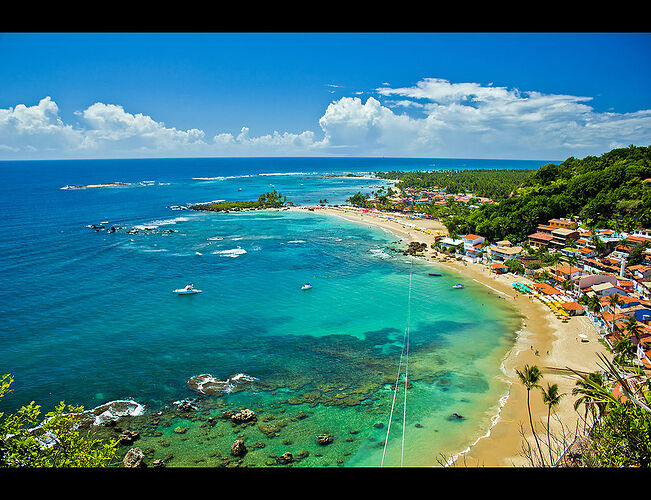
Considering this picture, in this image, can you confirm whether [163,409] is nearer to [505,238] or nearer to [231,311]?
[231,311]

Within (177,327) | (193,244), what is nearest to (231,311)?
(177,327)

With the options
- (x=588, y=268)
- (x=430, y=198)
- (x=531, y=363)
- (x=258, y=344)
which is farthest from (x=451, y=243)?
(x=430, y=198)

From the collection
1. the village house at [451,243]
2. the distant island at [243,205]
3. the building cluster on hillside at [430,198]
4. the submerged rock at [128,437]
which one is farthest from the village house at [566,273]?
the distant island at [243,205]

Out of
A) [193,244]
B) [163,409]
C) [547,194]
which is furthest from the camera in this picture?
[547,194]

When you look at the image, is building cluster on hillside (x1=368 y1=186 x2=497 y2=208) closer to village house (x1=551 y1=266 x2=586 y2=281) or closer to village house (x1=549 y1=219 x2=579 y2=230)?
village house (x1=549 y1=219 x2=579 y2=230)

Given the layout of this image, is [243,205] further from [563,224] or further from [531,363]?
[531,363]
